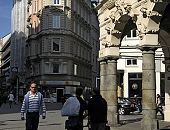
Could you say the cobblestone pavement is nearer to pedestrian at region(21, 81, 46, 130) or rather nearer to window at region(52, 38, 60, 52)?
pedestrian at region(21, 81, 46, 130)

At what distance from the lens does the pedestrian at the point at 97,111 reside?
12438 millimetres

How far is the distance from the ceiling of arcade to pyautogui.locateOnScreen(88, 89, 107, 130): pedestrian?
509 centimetres

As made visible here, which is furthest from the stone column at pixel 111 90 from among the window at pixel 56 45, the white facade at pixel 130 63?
the window at pixel 56 45

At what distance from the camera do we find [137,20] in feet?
58.3

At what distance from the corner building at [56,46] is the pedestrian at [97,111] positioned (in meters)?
58.8

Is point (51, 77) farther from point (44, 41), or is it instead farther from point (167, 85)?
point (167, 85)

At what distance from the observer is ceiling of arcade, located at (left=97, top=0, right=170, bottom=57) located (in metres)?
16.6

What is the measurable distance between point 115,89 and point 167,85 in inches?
134

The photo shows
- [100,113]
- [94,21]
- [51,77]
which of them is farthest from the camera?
[94,21]

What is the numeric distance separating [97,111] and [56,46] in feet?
203

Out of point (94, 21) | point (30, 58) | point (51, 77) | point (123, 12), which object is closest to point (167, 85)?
point (123, 12)

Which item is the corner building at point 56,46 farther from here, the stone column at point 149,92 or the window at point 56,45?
the stone column at point 149,92

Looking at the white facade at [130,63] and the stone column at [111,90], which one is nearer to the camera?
the stone column at [111,90]

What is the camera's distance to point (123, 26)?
2069 centimetres
